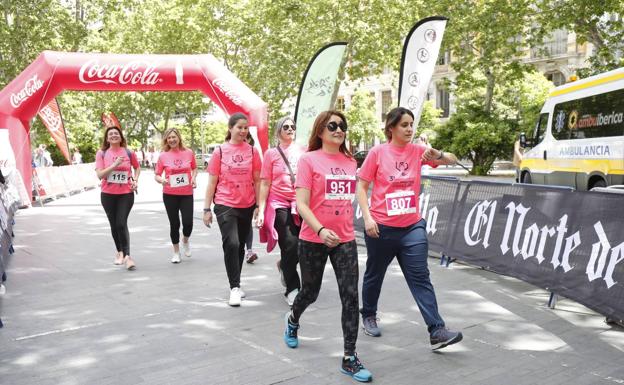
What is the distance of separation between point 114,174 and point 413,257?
4659 mm

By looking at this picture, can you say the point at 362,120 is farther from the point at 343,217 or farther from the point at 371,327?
the point at 343,217

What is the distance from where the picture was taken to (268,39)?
2980 centimetres

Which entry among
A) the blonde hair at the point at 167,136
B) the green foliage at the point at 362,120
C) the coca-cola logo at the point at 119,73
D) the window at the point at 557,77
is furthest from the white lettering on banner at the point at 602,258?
the green foliage at the point at 362,120

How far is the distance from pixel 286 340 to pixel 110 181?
13.3 ft

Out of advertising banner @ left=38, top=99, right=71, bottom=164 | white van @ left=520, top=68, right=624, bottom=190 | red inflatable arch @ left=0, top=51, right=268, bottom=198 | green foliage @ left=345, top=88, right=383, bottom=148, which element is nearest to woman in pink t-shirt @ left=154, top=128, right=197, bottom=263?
red inflatable arch @ left=0, top=51, right=268, bottom=198

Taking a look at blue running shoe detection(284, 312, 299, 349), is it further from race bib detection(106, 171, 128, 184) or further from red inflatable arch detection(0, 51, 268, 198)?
red inflatable arch detection(0, 51, 268, 198)

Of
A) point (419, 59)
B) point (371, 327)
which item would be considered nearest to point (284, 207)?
point (371, 327)

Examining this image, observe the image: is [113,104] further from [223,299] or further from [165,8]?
[223,299]

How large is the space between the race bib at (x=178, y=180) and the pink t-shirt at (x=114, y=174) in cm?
53

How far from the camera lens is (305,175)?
4.23 meters

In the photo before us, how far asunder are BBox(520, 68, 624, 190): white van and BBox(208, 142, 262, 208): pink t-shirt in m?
8.57

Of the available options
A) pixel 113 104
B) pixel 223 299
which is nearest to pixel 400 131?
pixel 223 299

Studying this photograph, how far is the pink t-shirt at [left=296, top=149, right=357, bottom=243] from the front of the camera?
422cm

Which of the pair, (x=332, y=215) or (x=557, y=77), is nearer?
(x=332, y=215)
